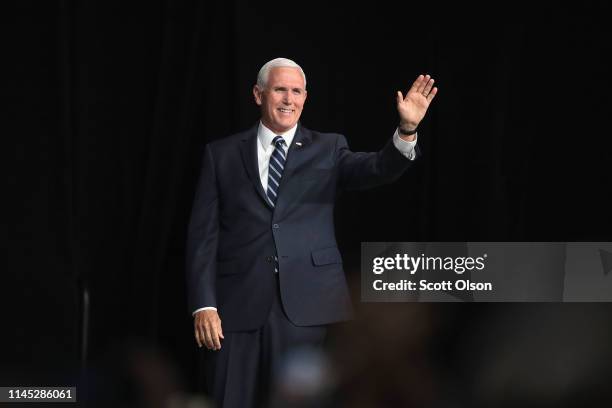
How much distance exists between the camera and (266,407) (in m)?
3.33

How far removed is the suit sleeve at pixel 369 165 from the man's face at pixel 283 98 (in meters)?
0.20

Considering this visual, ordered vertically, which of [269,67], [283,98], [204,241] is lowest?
[204,241]

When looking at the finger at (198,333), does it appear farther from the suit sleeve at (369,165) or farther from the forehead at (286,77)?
the forehead at (286,77)

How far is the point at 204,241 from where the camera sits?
332 centimetres

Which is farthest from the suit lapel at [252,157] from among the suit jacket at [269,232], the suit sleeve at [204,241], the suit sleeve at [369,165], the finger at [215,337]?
the finger at [215,337]

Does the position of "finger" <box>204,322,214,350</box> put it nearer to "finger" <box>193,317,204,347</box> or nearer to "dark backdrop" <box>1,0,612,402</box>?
"finger" <box>193,317,204,347</box>

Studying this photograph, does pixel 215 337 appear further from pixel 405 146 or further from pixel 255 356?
pixel 405 146

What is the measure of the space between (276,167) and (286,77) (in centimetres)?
31

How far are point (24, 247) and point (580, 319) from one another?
2.07 metres

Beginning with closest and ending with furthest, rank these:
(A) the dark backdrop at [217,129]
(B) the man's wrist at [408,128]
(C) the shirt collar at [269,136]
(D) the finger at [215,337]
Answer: (B) the man's wrist at [408,128] → (D) the finger at [215,337] → (C) the shirt collar at [269,136] → (A) the dark backdrop at [217,129]

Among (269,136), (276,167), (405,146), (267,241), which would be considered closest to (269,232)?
(267,241)

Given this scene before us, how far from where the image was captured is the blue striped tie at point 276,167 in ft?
10.8

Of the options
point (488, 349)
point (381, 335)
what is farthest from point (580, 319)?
point (381, 335)

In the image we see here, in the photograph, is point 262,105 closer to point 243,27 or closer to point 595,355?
point 243,27
